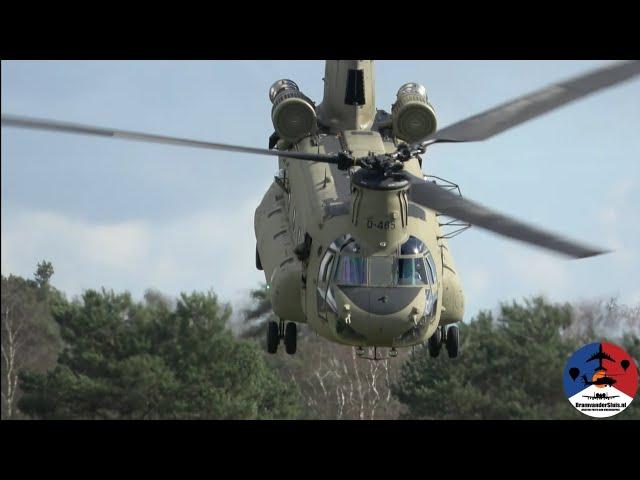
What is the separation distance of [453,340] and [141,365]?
1944 centimetres

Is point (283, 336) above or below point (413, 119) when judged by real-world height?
below

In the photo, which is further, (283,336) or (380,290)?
(283,336)

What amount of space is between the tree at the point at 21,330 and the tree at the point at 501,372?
533 inches

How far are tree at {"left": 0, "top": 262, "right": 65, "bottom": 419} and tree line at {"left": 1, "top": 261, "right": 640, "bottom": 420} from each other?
4cm

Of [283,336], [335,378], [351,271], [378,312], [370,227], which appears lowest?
[378,312]

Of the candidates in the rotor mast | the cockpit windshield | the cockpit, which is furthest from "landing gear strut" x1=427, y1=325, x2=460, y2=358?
the rotor mast

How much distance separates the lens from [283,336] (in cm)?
2948

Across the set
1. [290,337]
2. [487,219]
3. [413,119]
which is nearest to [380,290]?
[487,219]

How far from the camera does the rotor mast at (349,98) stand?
101ft

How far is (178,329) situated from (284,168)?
18371 millimetres

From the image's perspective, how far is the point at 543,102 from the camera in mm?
25047

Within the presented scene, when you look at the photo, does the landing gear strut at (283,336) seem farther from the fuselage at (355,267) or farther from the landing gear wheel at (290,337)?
the fuselage at (355,267)

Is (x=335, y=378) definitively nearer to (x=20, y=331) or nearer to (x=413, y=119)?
(x=20, y=331)

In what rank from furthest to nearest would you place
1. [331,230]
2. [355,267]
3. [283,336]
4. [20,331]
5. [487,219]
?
1. [20,331]
2. [283,336]
3. [331,230]
4. [355,267]
5. [487,219]
